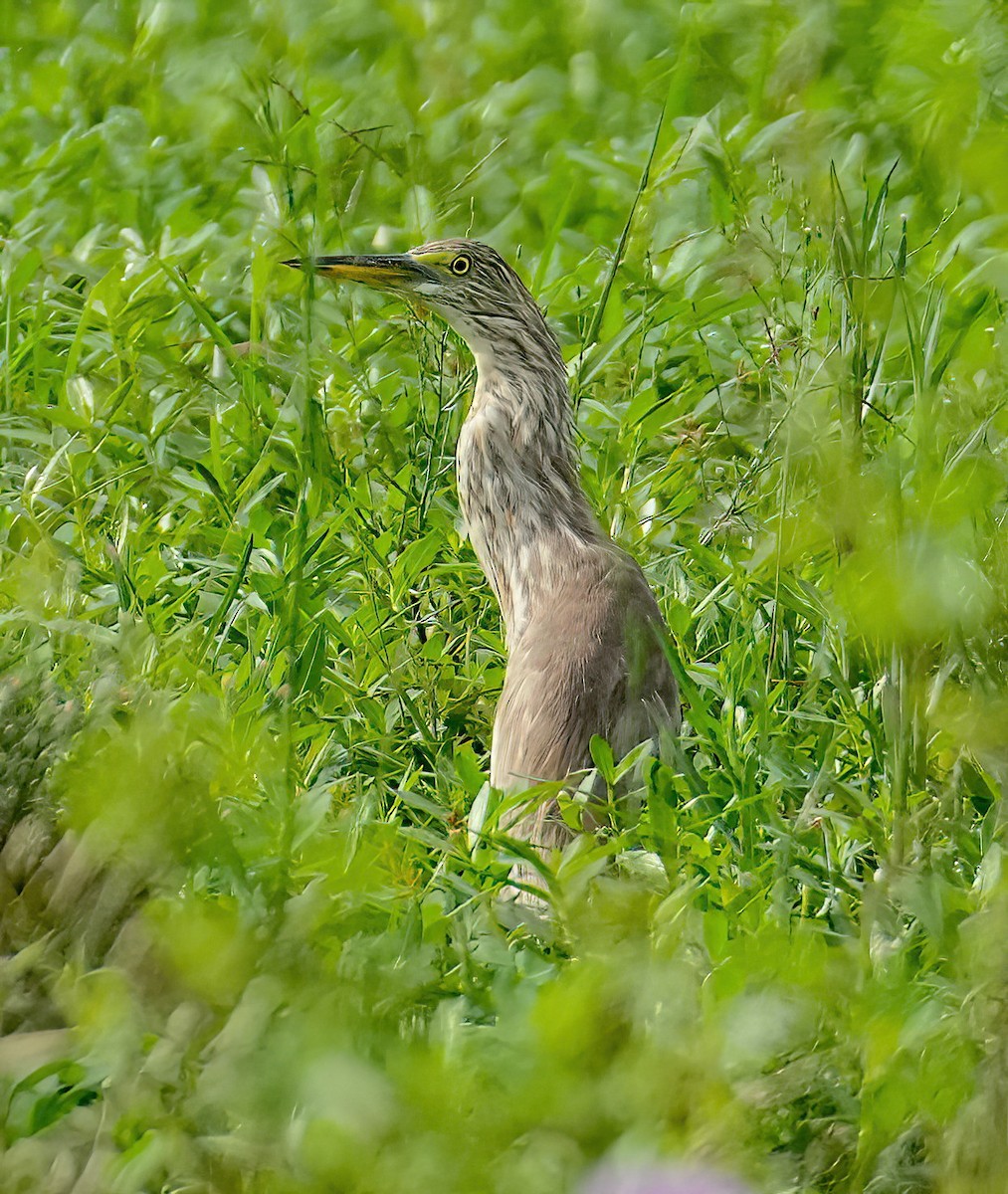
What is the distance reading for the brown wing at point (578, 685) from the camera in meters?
2.99

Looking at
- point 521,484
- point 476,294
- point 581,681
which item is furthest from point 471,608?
point 581,681

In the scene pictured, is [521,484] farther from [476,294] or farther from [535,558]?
[476,294]

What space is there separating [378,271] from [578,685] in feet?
4.00

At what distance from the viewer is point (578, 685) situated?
3053 mm

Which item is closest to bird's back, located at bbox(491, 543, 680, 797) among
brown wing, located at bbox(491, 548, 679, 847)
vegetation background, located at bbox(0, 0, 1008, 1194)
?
brown wing, located at bbox(491, 548, 679, 847)

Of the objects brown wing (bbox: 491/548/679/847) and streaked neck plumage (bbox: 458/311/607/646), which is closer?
brown wing (bbox: 491/548/679/847)

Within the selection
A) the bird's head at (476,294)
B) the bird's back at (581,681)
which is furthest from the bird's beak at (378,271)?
the bird's back at (581,681)

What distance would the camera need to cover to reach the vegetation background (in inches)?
47.1

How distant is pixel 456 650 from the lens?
3771 millimetres

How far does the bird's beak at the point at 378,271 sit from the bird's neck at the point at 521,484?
0.24 meters

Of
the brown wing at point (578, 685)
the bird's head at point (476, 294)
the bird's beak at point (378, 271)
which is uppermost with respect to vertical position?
the bird's beak at point (378, 271)

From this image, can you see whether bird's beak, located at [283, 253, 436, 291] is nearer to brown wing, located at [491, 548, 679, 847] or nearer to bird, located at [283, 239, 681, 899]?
bird, located at [283, 239, 681, 899]

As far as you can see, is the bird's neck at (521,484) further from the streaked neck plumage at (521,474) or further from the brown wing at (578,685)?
the brown wing at (578,685)

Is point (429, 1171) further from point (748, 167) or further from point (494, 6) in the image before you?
point (494, 6)
